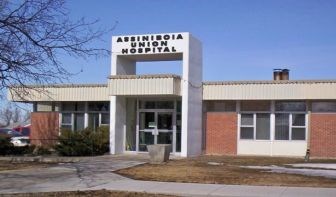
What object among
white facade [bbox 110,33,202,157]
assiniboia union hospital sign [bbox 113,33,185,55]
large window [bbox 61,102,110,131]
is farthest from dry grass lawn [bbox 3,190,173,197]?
large window [bbox 61,102,110,131]

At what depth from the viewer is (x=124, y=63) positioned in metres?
31.4

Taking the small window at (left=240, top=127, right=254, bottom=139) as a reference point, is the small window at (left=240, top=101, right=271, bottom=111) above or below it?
above

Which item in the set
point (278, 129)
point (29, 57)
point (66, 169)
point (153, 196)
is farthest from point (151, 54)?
point (153, 196)

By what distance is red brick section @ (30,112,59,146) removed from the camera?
35125mm

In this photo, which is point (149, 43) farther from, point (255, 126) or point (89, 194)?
point (89, 194)

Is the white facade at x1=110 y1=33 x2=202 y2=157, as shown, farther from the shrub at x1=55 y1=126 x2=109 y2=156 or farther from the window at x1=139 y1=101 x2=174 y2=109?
the window at x1=139 y1=101 x2=174 y2=109

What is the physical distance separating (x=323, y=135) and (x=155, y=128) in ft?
29.5

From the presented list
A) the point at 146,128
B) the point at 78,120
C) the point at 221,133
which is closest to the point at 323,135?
the point at 221,133

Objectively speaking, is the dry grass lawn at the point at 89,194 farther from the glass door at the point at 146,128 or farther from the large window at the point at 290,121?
the large window at the point at 290,121

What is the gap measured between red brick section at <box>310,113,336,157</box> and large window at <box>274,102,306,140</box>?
575 mm

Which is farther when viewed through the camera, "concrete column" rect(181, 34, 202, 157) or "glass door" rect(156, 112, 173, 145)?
"glass door" rect(156, 112, 173, 145)

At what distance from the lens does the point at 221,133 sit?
32125 mm

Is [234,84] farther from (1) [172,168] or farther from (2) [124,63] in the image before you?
(1) [172,168]

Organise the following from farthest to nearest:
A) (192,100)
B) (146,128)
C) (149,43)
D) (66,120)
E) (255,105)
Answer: (66,120) < (255,105) < (146,128) < (192,100) < (149,43)
